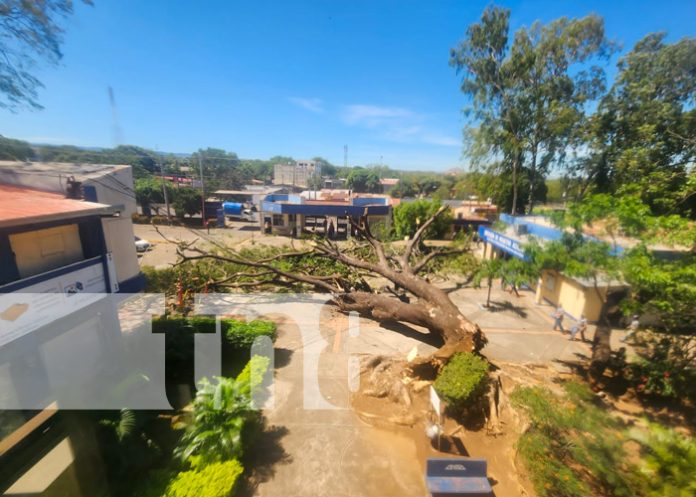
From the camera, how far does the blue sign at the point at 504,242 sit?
13891 millimetres

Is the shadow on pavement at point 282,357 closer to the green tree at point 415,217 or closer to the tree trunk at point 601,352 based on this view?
the tree trunk at point 601,352

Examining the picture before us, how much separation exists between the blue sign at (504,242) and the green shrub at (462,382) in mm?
7703

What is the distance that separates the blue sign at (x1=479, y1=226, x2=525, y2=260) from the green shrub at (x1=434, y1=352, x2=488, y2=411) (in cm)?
770

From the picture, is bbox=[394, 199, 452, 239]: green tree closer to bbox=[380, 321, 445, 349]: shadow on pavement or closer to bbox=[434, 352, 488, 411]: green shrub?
bbox=[380, 321, 445, 349]: shadow on pavement

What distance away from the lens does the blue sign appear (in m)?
13.9

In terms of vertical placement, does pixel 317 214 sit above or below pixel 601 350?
above

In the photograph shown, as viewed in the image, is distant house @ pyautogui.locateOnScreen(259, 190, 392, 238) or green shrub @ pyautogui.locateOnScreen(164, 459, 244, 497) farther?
distant house @ pyautogui.locateOnScreen(259, 190, 392, 238)

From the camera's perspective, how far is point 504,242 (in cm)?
1557

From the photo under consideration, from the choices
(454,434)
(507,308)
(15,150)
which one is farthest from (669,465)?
(15,150)

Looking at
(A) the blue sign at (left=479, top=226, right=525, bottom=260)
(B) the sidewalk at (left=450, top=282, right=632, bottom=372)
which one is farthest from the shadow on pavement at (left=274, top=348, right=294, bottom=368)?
(A) the blue sign at (left=479, top=226, right=525, bottom=260)

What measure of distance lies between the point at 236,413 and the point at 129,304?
9.82 meters

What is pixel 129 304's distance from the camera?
1233 centimetres

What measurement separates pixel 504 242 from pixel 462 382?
444 inches

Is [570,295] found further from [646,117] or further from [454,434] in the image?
[646,117]
